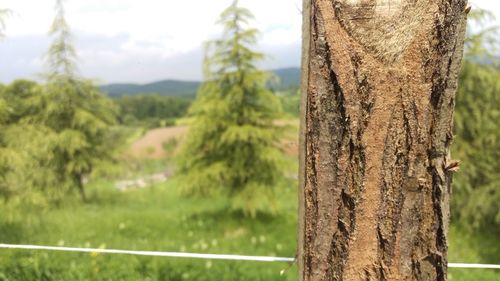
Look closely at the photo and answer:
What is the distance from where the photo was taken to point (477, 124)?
7938 millimetres

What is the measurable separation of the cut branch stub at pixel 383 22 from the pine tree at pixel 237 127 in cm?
677

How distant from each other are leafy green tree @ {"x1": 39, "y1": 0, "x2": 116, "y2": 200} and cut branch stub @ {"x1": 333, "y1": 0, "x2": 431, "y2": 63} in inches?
421

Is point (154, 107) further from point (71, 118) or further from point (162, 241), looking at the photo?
point (162, 241)

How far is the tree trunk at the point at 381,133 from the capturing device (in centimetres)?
144

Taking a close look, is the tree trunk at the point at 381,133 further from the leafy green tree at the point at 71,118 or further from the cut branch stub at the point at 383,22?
the leafy green tree at the point at 71,118

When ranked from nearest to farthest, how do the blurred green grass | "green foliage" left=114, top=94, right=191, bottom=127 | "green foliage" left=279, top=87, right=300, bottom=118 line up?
the blurred green grass
"green foliage" left=279, top=87, right=300, bottom=118
"green foliage" left=114, top=94, right=191, bottom=127

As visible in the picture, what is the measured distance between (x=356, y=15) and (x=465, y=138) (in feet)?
24.7

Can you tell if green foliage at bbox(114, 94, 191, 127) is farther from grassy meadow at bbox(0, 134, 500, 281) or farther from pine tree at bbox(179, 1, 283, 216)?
pine tree at bbox(179, 1, 283, 216)

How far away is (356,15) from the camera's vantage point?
1442mm

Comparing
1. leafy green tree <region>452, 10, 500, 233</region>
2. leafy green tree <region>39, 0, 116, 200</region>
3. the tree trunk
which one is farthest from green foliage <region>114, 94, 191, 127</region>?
the tree trunk

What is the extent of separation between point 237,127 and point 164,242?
94.0 inches

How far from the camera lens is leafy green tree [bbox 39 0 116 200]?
11.4m

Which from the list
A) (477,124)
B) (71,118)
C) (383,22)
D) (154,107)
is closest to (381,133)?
(383,22)

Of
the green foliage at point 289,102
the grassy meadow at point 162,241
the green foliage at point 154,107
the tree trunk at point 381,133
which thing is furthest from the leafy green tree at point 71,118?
the green foliage at point 154,107
